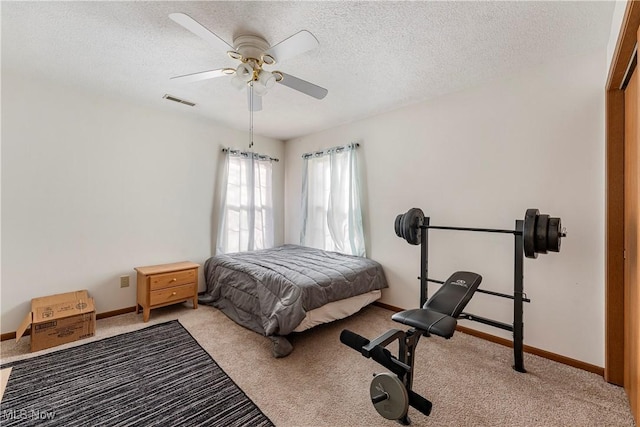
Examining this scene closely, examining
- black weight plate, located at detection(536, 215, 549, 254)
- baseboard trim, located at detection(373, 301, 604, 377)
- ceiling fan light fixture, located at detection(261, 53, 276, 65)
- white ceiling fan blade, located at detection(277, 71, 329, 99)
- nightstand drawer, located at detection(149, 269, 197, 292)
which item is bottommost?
baseboard trim, located at detection(373, 301, 604, 377)

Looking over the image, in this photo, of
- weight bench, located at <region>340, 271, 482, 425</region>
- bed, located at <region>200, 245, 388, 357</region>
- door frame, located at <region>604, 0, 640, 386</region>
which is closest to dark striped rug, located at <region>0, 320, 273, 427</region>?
bed, located at <region>200, 245, 388, 357</region>

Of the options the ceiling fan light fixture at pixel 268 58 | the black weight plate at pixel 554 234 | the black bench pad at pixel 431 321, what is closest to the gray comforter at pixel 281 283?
the black bench pad at pixel 431 321

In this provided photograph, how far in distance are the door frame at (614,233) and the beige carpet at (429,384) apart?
0.23 metres

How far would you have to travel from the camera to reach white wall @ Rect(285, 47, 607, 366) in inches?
84.0

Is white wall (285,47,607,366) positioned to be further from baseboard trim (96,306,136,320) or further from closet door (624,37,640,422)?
baseboard trim (96,306,136,320)

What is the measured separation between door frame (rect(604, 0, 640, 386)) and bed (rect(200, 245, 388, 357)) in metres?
1.93

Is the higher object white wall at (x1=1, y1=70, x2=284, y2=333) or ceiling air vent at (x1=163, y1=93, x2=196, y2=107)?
ceiling air vent at (x1=163, y1=93, x2=196, y2=107)

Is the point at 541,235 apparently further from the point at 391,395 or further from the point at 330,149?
the point at 330,149

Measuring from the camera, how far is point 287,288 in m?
2.55

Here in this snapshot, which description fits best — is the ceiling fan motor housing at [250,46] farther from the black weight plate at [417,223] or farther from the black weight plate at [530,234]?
the black weight plate at [530,234]

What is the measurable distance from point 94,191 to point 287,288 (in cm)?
242

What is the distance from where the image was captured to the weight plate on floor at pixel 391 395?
57.3 inches

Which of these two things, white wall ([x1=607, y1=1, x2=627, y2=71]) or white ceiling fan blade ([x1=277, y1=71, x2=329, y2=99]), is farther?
white ceiling fan blade ([x1=277, y1=71, x2=329, y2=99])

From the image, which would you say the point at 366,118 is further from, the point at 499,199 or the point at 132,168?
the point at 132,168
